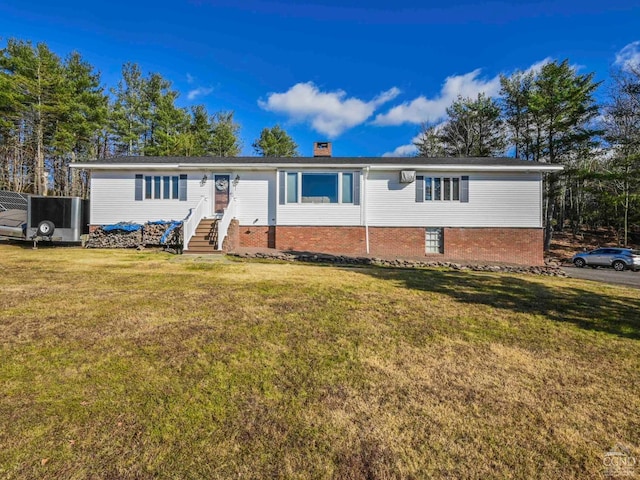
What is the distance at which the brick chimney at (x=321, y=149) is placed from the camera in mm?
16750

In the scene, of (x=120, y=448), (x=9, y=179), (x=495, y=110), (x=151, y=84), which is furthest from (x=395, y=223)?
(x=9, y=179)

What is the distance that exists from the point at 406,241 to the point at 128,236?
1216 cm

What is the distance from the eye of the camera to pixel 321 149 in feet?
55.4

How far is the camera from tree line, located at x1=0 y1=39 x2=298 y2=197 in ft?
67.9

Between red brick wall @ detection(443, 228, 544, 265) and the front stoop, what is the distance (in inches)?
387

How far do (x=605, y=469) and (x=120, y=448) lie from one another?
2.90m

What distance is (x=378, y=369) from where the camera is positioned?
291 cm

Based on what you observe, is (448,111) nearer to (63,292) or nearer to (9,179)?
(63,292)

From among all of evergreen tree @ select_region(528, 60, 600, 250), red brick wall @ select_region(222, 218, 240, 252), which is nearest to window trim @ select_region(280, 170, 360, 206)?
red brick wall @ select_region(222, 218, 240, 252)

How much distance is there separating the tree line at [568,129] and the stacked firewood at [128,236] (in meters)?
24.6

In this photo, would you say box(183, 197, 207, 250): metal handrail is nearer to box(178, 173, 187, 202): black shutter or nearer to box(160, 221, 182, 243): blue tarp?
box(160, 221, 182, 243): blue tarp

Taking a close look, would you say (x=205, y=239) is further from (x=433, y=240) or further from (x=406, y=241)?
(x=433, y=240)

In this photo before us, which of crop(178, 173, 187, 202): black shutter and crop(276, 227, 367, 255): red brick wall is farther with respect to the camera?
crop(178, 173, 187, 202): black shutter

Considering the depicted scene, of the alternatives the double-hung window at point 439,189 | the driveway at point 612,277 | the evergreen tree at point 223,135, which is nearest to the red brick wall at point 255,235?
the double-hung window at point 439,189
